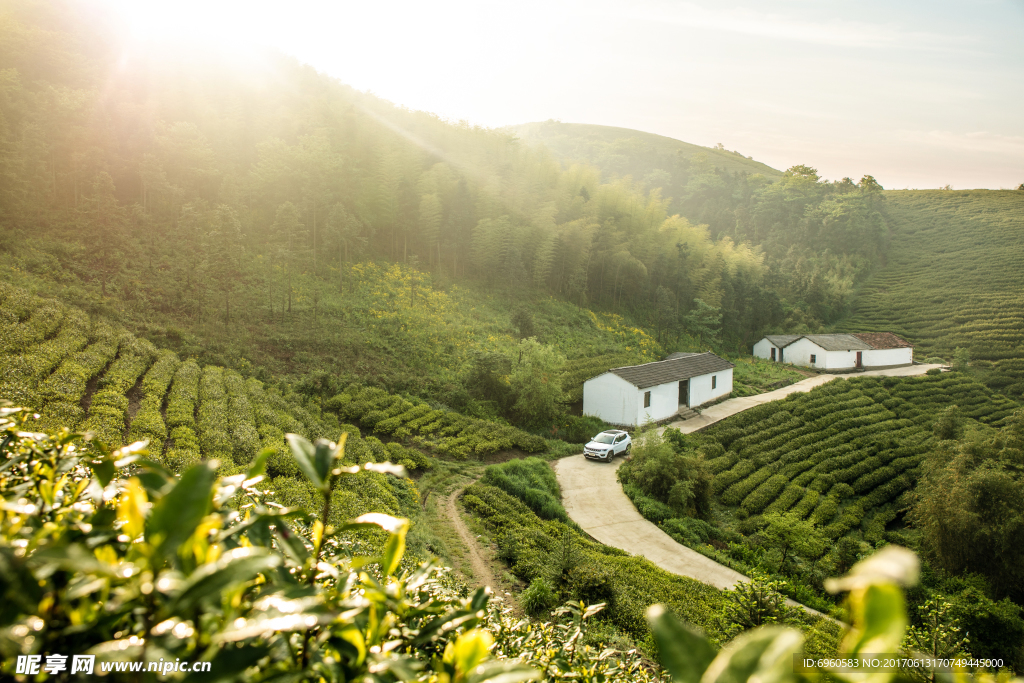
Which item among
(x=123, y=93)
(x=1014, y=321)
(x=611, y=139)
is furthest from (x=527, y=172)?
(x=611, y=139)

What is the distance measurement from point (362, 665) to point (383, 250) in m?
31.4

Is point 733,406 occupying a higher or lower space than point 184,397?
lower

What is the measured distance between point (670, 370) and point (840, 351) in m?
20.1

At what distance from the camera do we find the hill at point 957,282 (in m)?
38.2

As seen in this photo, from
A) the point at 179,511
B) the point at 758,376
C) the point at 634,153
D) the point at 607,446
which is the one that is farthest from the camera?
the point at 634,153

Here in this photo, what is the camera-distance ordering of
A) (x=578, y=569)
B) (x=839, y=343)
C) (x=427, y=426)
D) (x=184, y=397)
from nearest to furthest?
(x=578, y=569) → (x=184, y=397) → (x=427, y=426) → (x=839, y=343)

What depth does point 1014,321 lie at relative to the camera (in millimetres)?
40031

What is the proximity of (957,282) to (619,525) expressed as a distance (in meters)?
62.3

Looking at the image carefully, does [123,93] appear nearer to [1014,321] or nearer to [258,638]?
[258,638]

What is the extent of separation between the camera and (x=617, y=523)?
10.8 metres

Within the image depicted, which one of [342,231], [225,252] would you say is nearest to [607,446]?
[225,252]

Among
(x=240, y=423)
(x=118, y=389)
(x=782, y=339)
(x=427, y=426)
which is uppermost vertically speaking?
(x=118, y=389)

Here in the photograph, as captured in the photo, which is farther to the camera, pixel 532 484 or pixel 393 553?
pixel 532 484

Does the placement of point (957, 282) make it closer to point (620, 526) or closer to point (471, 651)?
point (620, 526)
